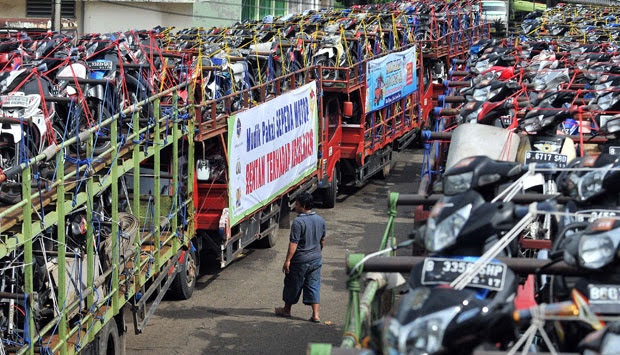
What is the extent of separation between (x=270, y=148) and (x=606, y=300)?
1067 centimetres

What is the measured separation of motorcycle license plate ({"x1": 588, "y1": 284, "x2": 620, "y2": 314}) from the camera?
5.73m

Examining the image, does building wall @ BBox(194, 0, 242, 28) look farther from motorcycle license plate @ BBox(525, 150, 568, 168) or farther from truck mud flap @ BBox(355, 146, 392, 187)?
motorcycle license plate @ BBox(525, 150, 568, 168)

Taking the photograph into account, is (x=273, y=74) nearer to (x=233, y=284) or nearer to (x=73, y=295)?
(x=233, y=284)

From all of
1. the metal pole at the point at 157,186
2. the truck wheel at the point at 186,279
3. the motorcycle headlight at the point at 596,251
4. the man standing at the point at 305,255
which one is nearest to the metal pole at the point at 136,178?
the metal pole at the point at 157,186

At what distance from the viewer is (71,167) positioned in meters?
10.5

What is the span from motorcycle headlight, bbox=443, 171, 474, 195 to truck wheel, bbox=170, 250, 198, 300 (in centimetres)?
748

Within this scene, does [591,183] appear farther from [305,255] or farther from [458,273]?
[305,255]

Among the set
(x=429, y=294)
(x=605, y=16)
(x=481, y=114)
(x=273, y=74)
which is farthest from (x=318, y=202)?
(x=605, y=16)

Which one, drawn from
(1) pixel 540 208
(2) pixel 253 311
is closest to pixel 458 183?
(1) pixel 540 208

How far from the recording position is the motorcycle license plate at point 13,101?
11102mm

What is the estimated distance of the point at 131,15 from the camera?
37.0 metres

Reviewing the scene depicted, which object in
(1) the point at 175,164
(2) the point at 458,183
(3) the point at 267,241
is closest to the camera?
(2) the point at 458,183

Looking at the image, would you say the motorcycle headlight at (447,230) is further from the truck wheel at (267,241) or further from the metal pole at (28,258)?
the truck wheel at (267,241)

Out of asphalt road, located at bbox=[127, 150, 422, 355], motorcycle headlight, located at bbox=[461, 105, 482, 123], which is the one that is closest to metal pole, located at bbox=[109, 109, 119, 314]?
asphalt road, located at bbox=[127, 150, 422, 355]
